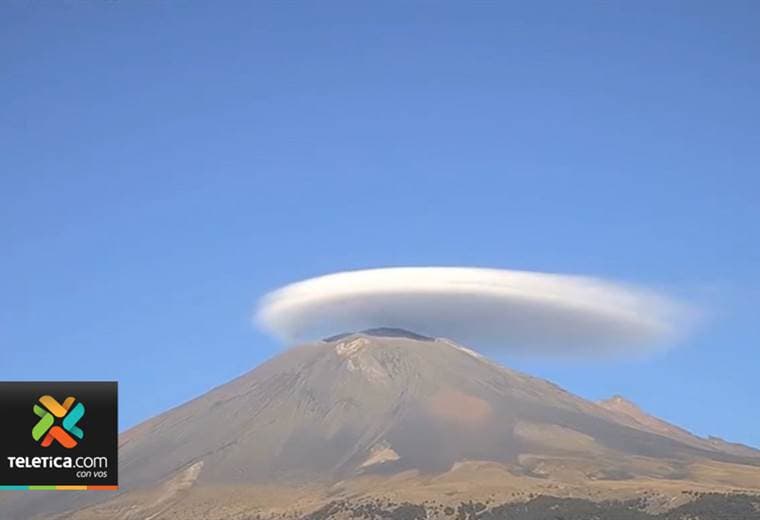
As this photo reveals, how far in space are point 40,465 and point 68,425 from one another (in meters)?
1.90

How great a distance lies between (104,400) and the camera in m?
51.0

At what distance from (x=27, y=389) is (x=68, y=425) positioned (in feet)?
7.21

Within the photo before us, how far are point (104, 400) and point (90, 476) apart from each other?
118 inches

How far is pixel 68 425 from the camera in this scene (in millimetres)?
50500

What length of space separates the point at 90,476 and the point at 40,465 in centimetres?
202

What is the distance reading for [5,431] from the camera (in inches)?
1975

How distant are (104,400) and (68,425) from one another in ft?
5.52

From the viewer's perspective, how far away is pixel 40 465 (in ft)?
165

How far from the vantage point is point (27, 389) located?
50750mm

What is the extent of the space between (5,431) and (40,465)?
6.26 feet

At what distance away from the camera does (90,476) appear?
50.4 m

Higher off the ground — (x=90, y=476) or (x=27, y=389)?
(x=27, y=389)
